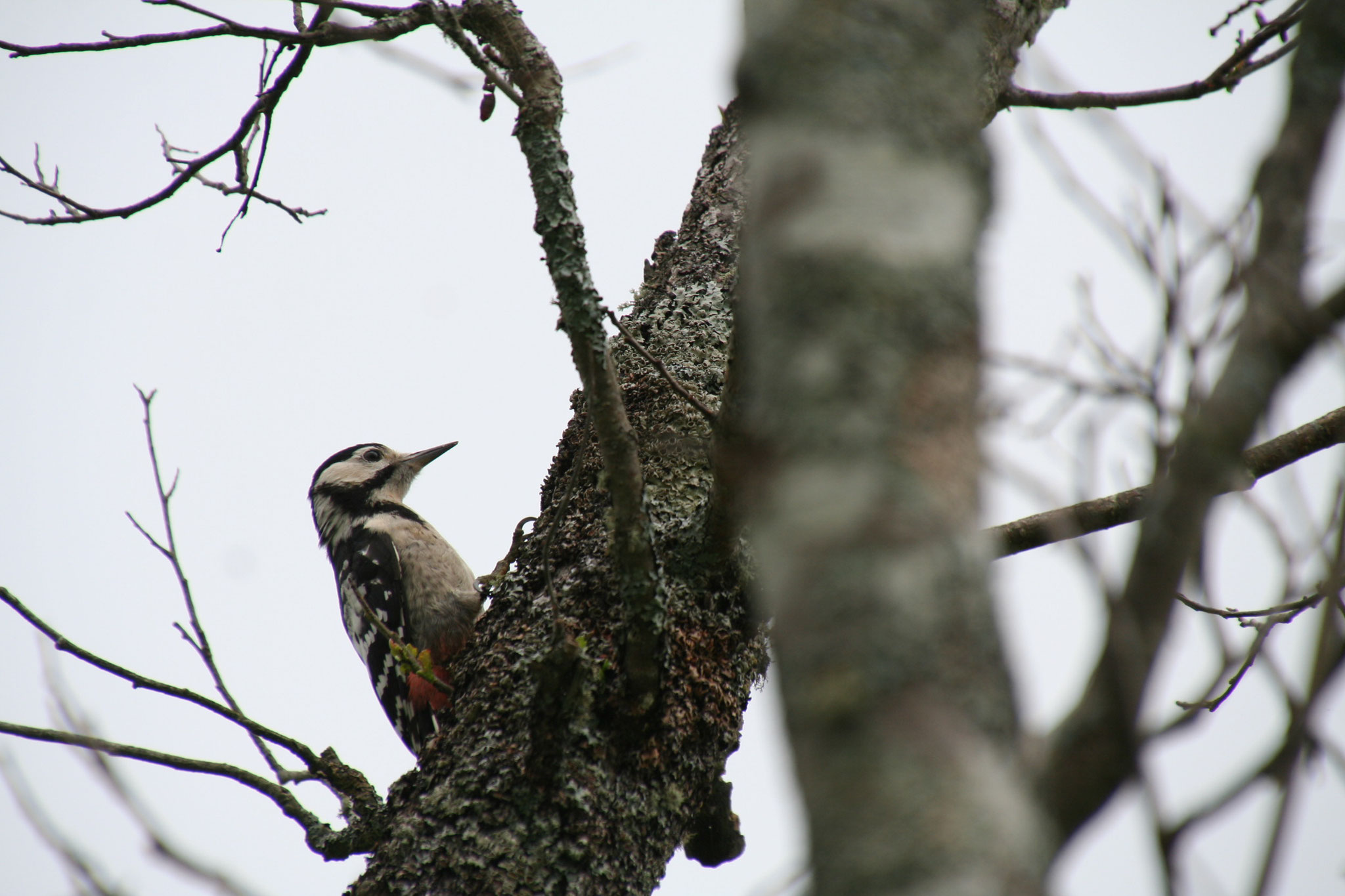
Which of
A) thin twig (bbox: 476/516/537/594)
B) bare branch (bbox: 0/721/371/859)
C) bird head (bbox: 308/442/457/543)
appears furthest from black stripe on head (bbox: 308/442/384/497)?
bare branch (bbox: 0/721/371/859)

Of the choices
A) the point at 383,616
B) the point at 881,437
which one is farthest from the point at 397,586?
the point at 881,437

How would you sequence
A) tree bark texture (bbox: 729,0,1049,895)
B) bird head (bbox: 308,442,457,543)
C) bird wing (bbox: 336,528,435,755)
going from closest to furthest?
tree bark texture (bbox: 729,0,1049,895) → bird wing (bbox: 336,528,435,755) → bird head (bbox: 308,442,457,543)

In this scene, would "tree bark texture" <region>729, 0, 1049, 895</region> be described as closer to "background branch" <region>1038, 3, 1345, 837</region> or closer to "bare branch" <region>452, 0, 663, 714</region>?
"background branch" <region>1038, 3, 1345, 837</region>

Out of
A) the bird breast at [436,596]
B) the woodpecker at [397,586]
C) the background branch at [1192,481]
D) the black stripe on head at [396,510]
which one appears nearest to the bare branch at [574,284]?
the background branch at [1192,481]

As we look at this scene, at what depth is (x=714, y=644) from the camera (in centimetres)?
228

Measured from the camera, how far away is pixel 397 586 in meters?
5.26

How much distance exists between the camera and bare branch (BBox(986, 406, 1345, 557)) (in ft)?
7.39

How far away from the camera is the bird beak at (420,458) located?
6367mm

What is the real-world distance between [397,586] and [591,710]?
3.47 meters

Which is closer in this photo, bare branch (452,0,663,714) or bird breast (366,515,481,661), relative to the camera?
bare branch (452,0,663,714)

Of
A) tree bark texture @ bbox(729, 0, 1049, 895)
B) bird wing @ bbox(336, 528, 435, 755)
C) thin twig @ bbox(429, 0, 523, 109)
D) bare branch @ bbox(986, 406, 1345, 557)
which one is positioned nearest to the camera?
tree bark texture @ bbox(729, 0, 1049, 895)

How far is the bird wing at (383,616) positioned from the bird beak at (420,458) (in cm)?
67

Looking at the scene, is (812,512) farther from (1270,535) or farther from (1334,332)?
(1270,535)

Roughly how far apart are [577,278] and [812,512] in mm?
1090
